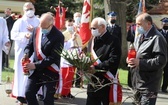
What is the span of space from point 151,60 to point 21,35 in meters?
3.69

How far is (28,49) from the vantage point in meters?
7.01

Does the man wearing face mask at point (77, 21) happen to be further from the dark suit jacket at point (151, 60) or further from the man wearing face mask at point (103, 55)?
the dark suit jacket at point (151, 60)

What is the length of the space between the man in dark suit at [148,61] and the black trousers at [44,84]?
4.87ft

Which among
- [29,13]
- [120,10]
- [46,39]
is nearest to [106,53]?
[46,39]

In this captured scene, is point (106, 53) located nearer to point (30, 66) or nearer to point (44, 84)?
point (44, 84)

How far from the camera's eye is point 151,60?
5.49 m

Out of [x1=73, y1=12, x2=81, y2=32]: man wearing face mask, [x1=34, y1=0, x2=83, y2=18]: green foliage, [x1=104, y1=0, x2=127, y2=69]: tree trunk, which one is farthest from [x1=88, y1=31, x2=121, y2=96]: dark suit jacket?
[x1=34, y1=0, x2=83, y2=18]: green foliage

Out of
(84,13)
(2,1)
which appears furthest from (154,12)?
(84,13)

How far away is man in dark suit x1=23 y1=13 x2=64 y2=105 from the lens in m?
6.56

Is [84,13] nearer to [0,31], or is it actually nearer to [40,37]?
[0,31]

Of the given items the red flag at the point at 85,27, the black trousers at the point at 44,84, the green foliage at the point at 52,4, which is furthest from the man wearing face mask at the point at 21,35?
the green foliage at the point at 52,4

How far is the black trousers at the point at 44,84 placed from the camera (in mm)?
6566

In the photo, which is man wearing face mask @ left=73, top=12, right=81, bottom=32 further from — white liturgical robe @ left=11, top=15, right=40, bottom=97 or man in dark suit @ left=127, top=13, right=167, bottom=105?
man in dark suit @ left=127, top=13, right=167, bottom=105

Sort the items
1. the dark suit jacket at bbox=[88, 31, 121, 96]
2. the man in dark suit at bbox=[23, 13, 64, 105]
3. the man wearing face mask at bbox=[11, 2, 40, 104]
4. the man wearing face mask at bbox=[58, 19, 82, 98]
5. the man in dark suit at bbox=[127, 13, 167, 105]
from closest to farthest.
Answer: the man in dark suit at bbox=[127, 13, 167, 105], the dark suit jacket at bbox=[88, 31, 121, 96], the man in dark suit at bbox=[23, 13, 64, 105], the man wearing face mask at bbox=[11, 2, 40, 104], the man wearing face mask at bbox=[58, 19, 82, 98]
